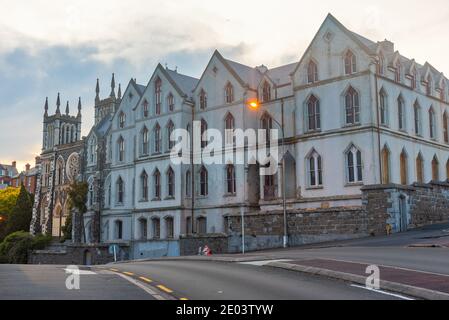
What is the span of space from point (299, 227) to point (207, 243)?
676 cm

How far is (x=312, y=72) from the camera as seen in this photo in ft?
136

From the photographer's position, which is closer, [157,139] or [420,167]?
[420,167]

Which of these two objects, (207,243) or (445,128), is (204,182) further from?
(445,128)

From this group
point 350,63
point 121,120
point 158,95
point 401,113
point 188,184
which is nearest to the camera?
point 350,63

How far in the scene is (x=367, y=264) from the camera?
17688 mm

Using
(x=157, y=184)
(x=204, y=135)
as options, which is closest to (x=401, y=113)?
(x=204, y=135)

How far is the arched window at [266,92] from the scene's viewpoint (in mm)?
45938

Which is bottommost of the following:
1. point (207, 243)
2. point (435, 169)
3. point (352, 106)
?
point (207, 243)

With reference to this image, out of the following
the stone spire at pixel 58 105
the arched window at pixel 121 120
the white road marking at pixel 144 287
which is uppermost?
the stone spire at pixel 58 105

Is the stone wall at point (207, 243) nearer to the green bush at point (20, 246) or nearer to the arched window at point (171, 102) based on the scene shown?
the arched window at point (171, 102)

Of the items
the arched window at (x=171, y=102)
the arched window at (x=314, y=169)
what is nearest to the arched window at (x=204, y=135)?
A: the arched window at (x=171, y=102)

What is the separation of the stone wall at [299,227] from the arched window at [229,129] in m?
9.20
